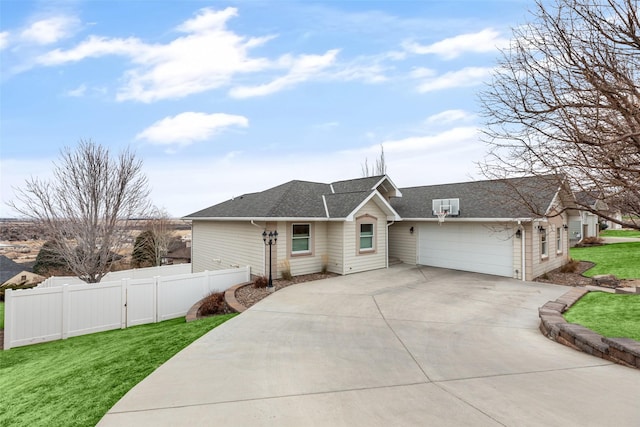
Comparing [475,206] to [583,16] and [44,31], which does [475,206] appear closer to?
[583,16]

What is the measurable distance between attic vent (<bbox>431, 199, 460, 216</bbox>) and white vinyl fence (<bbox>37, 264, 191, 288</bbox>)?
1575 centimetres

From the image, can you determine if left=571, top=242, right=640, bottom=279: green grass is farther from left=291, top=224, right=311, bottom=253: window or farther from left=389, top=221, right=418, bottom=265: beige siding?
left=291, top=224, right=311, bottom=253: window

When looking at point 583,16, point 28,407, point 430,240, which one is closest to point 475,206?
point 430,240

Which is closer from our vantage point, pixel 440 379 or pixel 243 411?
pixel 243 411

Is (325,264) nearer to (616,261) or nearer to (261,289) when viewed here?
(261,289)

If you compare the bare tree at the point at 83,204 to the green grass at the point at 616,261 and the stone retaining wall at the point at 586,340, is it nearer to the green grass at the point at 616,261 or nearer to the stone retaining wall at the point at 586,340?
the stone retaining wall at the point at 586,340

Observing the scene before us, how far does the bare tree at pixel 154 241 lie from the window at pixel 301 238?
1721cm

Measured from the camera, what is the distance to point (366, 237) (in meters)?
14.6

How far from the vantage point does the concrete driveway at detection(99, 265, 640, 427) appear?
346 centimetres

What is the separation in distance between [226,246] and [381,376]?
41.1ft

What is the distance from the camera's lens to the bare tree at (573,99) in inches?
150

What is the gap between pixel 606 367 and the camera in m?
4.93

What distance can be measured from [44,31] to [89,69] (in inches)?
71.7

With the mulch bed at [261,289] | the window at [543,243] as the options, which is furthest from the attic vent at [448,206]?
the mulch bed at [261,289]
